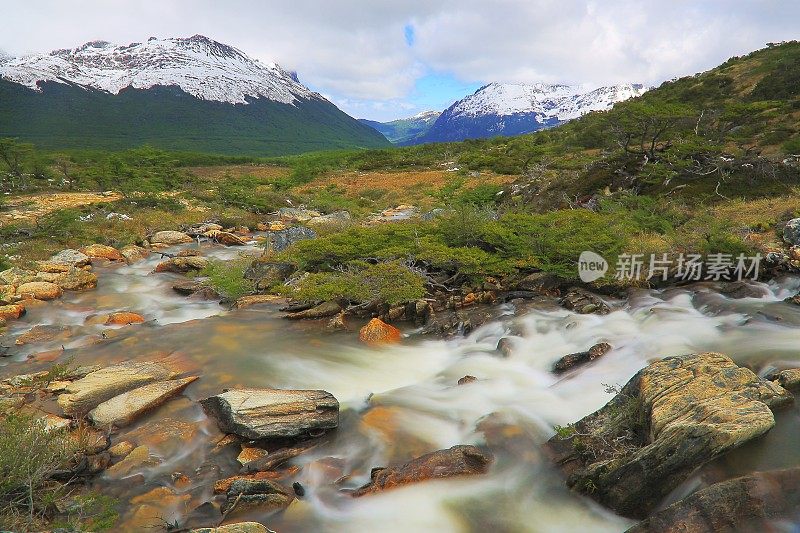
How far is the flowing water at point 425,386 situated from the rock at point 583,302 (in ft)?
0.96

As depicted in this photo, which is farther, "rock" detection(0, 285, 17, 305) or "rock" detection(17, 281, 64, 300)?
"rock" detection(17, 281, 64, 300)

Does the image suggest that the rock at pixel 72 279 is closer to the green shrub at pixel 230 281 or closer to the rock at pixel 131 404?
the green shrub at pixel 230 281

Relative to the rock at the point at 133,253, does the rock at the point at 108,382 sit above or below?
below

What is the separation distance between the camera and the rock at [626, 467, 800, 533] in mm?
3867

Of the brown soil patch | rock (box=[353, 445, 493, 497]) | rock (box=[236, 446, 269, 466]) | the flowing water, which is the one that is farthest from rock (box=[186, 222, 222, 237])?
rock (box=[353, 445, 493, 497])

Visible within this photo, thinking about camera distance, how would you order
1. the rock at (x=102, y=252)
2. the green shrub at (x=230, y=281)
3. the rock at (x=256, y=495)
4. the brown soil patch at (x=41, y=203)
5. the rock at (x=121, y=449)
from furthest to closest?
the brown soil patch at (x=41, y=203)
the rock at (x=102, y=252)
the green shrub at (x=230, y=281)
the rock at (x=121, y=449)
the rock at (x=256, y=495)

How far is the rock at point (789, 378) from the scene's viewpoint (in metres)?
5.72

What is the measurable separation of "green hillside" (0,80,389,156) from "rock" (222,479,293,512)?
414ft

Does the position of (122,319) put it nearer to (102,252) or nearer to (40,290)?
(40,290)

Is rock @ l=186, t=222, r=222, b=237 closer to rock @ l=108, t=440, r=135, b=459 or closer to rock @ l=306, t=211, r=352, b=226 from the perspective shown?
rock @ l=306, t=211, r=352, b=226

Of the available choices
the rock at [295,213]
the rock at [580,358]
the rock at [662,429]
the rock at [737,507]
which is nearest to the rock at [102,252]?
the rock at [295,213]

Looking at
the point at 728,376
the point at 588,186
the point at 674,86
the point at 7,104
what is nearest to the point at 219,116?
the point at 7,104

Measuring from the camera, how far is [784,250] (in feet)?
37.5

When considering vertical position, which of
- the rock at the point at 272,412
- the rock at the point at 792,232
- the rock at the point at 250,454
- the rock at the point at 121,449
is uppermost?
the rock at the point at 792,232
